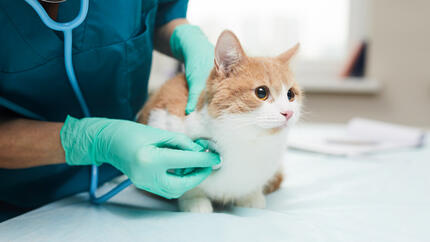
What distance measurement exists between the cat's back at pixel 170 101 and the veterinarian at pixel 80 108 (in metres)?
0.03

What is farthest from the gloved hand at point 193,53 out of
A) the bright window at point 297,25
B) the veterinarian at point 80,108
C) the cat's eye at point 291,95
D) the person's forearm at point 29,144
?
the bright window at point 297,25

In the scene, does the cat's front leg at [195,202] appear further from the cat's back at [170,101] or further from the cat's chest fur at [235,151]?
the cat's back at [170,101]

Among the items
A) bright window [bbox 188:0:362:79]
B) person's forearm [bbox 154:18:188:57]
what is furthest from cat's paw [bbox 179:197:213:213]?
bright window [bbox 188:0:362:79]

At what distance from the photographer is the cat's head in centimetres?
69

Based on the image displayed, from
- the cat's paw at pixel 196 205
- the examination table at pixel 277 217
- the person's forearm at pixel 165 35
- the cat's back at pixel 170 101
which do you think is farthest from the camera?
the person's forearm at pixel 165 35

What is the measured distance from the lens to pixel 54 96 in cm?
86

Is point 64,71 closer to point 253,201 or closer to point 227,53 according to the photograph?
point 227,53

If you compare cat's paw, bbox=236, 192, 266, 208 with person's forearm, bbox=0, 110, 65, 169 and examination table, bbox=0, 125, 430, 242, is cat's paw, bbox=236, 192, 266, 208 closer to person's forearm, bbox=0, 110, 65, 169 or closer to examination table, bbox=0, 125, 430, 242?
examination table, bbox=0, 125, 430, 242

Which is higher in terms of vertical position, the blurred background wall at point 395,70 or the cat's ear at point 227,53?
the cat's ear at point 227,53

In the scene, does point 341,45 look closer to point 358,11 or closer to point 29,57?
point 358,11

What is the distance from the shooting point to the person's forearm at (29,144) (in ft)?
2.57

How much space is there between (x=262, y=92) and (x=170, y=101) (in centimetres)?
28

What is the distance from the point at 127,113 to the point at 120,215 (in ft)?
1.16

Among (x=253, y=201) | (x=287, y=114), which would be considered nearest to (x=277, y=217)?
(x=253, y=201)
